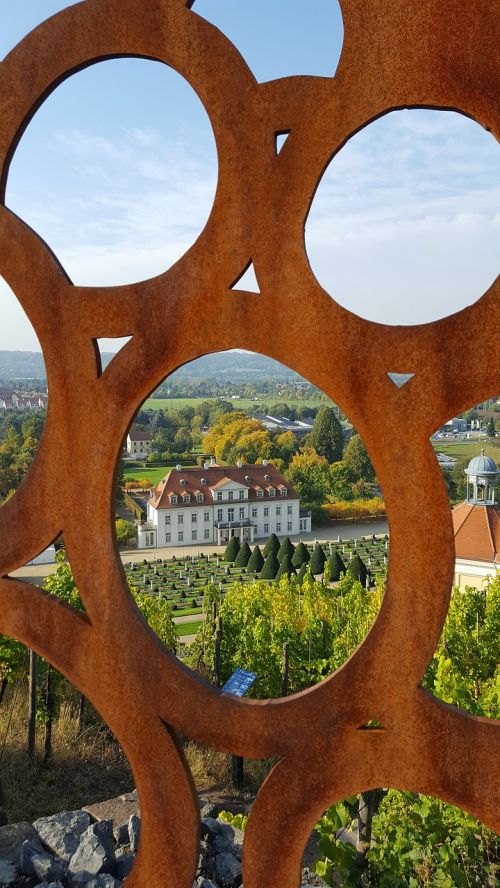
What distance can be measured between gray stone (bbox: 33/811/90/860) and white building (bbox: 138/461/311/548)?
141 feet

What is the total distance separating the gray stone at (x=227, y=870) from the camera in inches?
214

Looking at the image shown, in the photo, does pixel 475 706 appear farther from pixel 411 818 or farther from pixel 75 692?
pixel 75 692

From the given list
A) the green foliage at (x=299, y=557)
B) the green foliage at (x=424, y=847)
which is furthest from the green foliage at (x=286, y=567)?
the green foliage at (x=424, y=847)

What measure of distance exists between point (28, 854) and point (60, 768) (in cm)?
509

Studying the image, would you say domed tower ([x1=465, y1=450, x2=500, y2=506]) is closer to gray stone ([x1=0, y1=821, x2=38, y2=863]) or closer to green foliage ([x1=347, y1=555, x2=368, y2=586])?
green foliage ([x1=347, y1=555, x2=368, y2=586])

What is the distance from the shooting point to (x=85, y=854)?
5371 millimetres

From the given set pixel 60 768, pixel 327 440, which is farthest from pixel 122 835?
pixel 327 440

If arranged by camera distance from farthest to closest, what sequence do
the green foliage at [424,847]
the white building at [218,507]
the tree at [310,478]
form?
the tree at [310,478] < the white building at [218,507] < the green foliage at [424,847]

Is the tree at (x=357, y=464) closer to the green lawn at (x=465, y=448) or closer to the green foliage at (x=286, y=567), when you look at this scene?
the green lawn at (x=465, y=448)

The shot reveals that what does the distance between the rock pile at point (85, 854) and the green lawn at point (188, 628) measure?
1880 cm

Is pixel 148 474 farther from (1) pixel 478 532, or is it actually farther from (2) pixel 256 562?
(1) pixel 478 532

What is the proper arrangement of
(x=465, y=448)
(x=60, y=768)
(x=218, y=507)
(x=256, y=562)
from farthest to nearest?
(x=465, y=448), (x=218, y=507), (x=256, y=562), (x=60, y=768)

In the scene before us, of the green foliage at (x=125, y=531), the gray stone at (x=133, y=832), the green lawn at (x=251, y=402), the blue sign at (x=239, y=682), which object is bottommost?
the green foliage at (x=125, y=531)

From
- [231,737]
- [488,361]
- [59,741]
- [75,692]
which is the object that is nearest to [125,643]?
[231,737]
